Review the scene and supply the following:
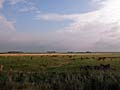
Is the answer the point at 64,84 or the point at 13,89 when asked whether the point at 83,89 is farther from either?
the point at 13,89

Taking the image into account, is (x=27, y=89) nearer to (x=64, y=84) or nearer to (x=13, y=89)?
(x=13, y=89)

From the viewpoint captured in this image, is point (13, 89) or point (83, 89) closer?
point (13, 89)

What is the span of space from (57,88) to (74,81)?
4.13 ft

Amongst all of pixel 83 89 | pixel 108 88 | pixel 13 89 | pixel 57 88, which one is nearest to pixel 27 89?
pixel 13 89

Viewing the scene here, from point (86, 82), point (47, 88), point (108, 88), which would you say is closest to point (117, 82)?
point (108, 88)

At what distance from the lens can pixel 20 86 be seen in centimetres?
1274

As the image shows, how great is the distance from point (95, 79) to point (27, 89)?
402 centimetres

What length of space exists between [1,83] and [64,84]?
10.1ft

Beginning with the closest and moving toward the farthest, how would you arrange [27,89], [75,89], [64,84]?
[27,89] → [75,89] → [64,84]

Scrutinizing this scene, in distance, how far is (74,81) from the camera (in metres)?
14.1

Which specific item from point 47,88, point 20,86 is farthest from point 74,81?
point 20,86

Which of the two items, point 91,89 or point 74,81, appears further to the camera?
point 74,81

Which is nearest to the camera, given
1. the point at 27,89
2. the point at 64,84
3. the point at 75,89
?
the point at 27,89

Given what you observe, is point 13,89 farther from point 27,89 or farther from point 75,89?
point 75,89
